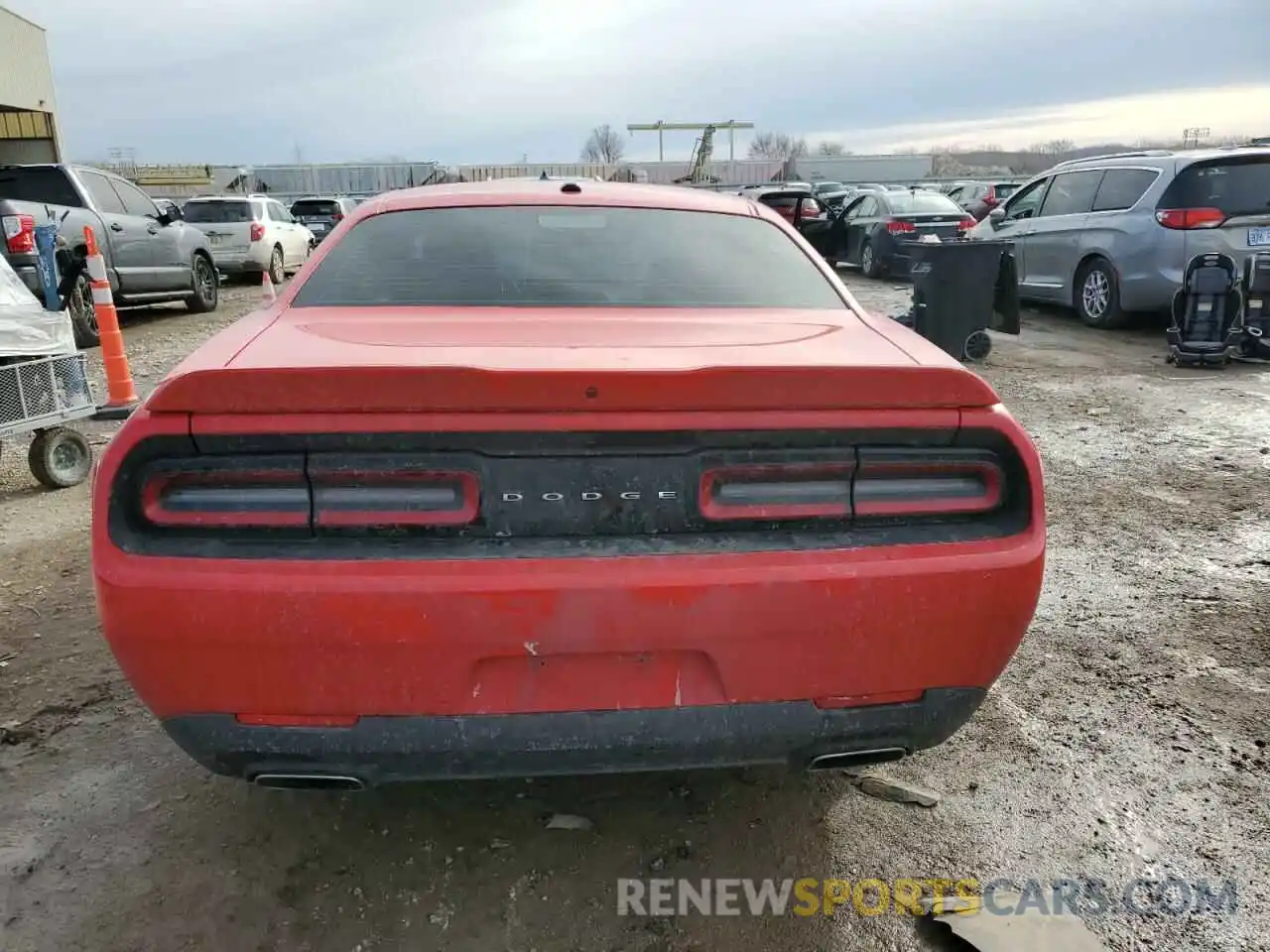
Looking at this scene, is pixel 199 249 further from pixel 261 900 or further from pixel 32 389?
pixel 261 900

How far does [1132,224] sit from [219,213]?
552 inches

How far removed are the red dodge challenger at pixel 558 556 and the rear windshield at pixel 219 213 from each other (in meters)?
15.6

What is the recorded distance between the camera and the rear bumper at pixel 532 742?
189cm

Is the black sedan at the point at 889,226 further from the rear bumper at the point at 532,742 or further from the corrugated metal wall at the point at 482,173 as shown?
the corrugated metal wall at the point at 482,173

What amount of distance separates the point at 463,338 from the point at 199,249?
39.4 ft

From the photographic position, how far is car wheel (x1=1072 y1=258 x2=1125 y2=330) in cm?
952

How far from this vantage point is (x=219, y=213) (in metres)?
16.0

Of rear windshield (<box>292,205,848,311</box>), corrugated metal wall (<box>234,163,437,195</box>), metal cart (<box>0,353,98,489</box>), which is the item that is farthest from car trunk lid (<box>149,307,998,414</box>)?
corrugated metal wall (<box>234,163,437,195</box>)

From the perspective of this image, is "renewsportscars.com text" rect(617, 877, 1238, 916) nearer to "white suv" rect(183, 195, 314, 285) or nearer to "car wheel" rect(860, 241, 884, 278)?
"car wheel" rect(860, 241, 884, 278)

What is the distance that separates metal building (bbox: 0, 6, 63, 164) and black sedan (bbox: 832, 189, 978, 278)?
66.2ft

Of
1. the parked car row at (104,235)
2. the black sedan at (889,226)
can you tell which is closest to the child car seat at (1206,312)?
the black sedan at (889,226)

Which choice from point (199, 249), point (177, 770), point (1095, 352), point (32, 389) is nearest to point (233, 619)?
point (177, 770)

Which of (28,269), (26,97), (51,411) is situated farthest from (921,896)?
(26,97)

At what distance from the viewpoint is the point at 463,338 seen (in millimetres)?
2189
